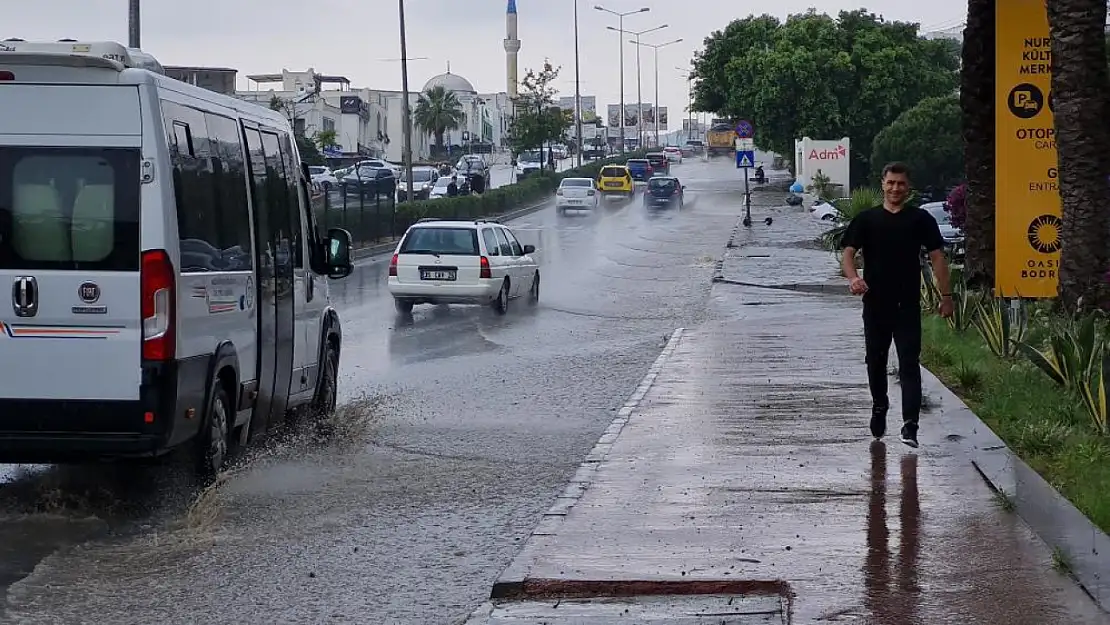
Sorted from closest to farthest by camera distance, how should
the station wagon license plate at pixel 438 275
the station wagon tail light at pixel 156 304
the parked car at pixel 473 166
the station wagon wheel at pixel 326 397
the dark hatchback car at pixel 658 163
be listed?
the station wagon tail light at pixel 156 304
the station wagon wheel at pixel 326 397
the station wagon license plate at pixel 438 275
the parked car at pixel 473 166
the dark hatchback car at pixel 658 163

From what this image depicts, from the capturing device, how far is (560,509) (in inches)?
330

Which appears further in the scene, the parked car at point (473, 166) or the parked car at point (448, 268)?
the parked car at point (473, 166)

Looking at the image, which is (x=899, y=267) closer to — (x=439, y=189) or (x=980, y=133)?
(x=980, y=133)

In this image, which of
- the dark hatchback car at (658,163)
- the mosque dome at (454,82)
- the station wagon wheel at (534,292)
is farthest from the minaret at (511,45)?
the station wagon wheel at (534,292)

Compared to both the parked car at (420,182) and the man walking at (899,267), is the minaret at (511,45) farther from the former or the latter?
the man walking at (899,267)

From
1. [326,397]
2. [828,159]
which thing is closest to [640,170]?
[828,159]

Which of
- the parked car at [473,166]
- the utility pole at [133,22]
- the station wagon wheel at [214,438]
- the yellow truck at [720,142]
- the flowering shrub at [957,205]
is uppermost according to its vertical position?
the utility pole at [133,22]

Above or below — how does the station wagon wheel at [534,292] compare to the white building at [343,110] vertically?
below

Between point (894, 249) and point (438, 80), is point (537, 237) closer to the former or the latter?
point (894, 249)

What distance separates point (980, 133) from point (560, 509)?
1232 cm

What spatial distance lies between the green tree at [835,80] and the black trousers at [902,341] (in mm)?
60068

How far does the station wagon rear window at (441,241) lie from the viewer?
23.8 meters

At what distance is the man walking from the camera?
33.2 feet

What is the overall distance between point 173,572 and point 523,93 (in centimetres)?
7436
